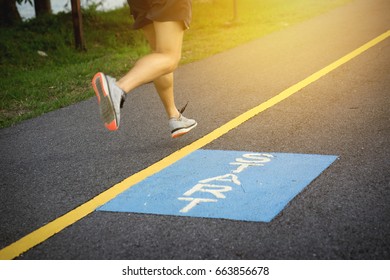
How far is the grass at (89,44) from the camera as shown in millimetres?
8016

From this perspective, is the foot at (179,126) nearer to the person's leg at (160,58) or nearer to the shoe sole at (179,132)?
the shoe sole at (179,132)

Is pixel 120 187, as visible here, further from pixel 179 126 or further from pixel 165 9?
pixel 165 9

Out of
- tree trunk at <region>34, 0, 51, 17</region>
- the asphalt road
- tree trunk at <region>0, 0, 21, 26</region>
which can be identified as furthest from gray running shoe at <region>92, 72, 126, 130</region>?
tree trunk at <region>34, 0, 51, 17</region>

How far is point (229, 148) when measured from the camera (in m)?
4.97

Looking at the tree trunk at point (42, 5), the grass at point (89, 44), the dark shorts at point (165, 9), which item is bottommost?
the grass at point (89, 44)

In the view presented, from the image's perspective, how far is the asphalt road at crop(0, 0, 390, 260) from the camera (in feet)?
10.5

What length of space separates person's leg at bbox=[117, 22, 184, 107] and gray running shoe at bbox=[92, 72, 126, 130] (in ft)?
0.36

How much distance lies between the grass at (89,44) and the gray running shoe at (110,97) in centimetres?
235

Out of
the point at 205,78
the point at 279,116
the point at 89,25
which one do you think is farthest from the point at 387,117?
the point at 89,25

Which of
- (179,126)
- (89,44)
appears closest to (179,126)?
(179,126)

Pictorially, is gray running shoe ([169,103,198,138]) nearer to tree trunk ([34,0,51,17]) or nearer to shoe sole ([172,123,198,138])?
shoe sole ([172,123,198,138])

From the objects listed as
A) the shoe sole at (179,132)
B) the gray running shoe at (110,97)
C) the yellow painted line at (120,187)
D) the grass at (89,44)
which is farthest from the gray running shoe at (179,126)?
the grass at (89,44)

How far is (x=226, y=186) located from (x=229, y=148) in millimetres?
948

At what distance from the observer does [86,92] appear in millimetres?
7949
